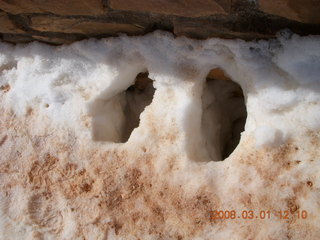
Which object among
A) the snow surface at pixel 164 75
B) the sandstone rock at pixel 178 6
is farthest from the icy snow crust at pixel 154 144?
the sandstone rock at pixel 178 6

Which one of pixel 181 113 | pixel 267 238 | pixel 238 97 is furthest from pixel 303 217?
pixel 238 97

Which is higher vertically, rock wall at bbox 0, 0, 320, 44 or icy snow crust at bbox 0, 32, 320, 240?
rock wall at bbox 0, 0, 320, 44

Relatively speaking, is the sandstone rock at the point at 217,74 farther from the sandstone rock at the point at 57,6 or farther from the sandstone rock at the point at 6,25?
the sandstone rock at the point at 6,25

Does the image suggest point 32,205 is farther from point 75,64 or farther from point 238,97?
point 238,97

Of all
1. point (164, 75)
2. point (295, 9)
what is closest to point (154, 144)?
point (164, 75)

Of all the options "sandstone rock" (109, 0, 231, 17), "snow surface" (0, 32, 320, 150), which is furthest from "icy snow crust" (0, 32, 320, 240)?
"sandstone rock" (109, 0, 231, 17)

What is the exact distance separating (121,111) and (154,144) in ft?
1.00

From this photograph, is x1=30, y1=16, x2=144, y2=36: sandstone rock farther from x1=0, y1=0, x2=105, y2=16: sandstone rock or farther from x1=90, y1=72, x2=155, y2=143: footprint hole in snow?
x1=90, y1=72, x2=155, y2=143: footprint hole in snow

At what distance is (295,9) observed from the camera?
0.97 m

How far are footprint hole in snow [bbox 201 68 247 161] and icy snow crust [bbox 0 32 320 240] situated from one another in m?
0.05

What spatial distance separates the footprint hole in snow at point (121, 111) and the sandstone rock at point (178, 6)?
0.34m

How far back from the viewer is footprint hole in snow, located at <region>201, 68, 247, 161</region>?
1.33 meters

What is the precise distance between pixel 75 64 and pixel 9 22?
26 centimetres

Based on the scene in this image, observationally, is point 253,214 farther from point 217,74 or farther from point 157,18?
point 157,18
